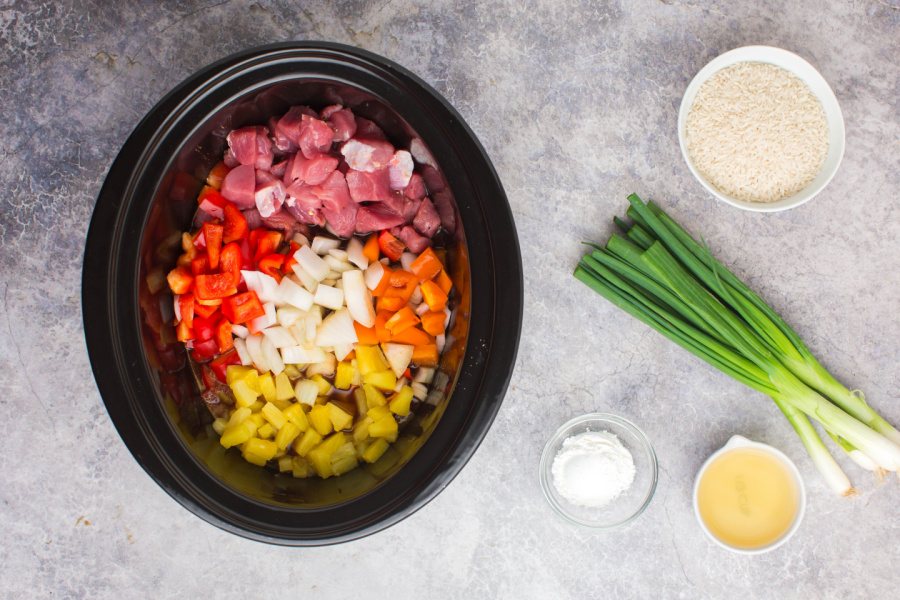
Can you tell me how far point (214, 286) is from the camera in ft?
4.89

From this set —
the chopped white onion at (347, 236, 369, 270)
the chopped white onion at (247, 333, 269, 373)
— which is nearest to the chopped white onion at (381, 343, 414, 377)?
the chopped white onion at (347, 236, 369, 270)

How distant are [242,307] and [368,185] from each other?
49cm

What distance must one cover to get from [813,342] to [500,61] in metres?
1.39

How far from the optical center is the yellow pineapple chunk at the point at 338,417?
1.58 meters

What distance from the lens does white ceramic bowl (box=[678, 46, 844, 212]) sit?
1.68 meters

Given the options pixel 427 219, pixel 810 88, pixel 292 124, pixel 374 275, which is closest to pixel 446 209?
pixel 427 219

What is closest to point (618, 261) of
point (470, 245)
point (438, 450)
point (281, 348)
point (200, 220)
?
point (470, 245)

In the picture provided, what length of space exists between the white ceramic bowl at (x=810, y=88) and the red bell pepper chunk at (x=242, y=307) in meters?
1.35

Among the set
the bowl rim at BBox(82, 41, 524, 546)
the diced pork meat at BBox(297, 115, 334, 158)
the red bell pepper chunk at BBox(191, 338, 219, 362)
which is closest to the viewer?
the bowl rim at BBox(82, 41, 524, 546)

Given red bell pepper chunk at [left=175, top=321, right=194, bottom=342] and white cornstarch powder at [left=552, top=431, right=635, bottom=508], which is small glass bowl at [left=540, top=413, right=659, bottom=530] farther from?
red bell pepper chunk at [left=175, top=321, right=194, bottom=342]

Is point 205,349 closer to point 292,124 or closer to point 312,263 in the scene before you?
point 312,263

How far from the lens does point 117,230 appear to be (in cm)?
137

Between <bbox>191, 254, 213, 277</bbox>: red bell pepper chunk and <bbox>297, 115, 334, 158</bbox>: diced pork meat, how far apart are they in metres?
0.41

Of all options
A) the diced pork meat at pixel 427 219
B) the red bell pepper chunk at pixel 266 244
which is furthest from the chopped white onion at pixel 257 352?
the diced pork meat at pixel 427 219
